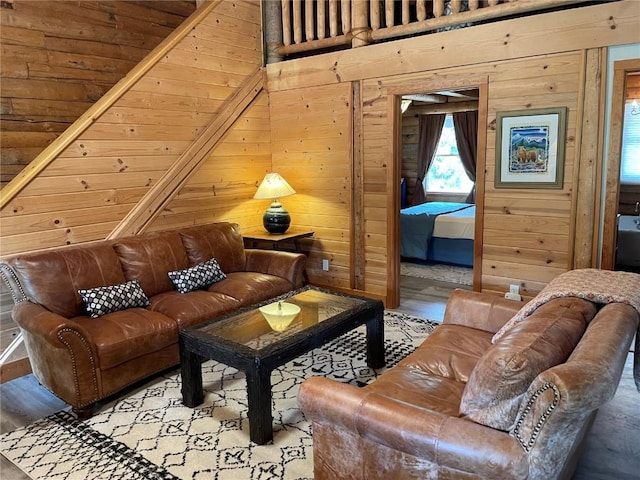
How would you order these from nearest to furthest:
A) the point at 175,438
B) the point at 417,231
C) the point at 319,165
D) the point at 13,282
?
1. the point at 175,438
2. the point at 13,282
3. the point at 319,165
4. the point at 417,231

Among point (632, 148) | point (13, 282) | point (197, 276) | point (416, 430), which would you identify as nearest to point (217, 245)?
point (197, 276)

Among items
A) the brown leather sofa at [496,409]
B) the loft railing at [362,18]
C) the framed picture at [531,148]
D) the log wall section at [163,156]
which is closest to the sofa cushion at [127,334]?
the log wall section at [163,156]

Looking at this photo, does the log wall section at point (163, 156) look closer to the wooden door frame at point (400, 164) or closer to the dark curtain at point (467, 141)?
the wooden door frame at point (400, 164)

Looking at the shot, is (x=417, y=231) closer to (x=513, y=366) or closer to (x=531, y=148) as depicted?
(x=531, y=148)

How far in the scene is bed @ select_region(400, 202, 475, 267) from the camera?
6.17 meters

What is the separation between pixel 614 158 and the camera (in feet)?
11.3

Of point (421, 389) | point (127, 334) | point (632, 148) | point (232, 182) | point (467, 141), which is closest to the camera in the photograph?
point (421, 389)

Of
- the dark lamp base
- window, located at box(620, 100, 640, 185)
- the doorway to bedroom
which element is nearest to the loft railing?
the doorway to bedroom

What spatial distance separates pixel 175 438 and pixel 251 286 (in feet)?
4.91

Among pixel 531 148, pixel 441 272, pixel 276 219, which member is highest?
pixel 531 148

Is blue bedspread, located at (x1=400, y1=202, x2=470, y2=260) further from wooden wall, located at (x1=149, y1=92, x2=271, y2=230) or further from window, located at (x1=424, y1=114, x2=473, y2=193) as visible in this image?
wooden wall, located at (x1=149, y1=92, x2=271, y2=230)

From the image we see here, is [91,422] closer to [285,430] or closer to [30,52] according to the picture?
[285,430]

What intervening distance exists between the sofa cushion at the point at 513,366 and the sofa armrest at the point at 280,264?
2601 millimetres

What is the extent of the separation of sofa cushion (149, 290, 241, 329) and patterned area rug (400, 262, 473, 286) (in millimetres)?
2944
